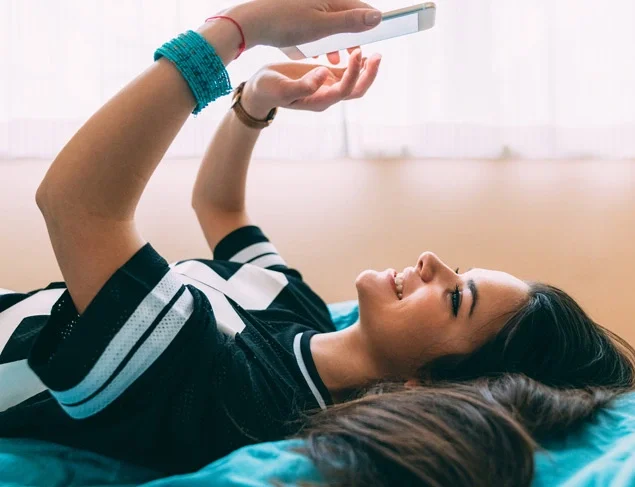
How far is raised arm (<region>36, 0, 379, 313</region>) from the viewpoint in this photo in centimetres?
61

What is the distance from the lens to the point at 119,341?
0.61 m

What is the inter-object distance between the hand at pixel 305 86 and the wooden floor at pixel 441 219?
0.38 m

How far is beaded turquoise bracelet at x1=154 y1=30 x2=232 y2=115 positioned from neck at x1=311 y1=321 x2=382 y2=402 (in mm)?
392

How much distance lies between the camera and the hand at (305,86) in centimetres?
83

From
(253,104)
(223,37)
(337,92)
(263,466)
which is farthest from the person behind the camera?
(253,104)

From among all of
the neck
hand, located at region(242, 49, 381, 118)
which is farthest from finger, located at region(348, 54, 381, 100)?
the neck

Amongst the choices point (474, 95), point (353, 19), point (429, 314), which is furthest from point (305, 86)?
point (474, 95)

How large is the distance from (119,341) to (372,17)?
0.51 m

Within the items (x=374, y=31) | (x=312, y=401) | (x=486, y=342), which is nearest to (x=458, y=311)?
(x=486, y=342)

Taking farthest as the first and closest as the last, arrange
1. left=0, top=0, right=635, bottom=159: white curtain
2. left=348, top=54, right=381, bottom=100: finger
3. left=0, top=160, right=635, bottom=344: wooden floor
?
left=0, top=160, right=635, bottom=344: wooden floor → left=0, top=0, right=635, bottom=159: white curtain → left=348, top=54, right=381, bottom=100: finger

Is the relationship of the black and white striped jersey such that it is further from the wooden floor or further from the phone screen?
the wooden floor

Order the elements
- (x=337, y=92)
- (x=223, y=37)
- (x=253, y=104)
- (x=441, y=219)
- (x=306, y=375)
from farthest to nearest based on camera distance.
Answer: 1. (x=441, y=219)
2. (x=253, y=104)
3. (x=337, y=92)
4. (x=306, y=375)
5. (x=223, y=37)

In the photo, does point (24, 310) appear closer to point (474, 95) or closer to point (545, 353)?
point (545, 353)

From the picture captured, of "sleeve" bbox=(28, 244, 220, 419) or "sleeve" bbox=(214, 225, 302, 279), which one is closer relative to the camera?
"sleeve" bbox=(28, 244, 220, 419)
